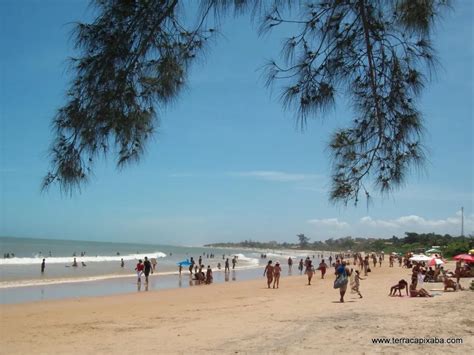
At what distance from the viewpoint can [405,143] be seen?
3254 mm

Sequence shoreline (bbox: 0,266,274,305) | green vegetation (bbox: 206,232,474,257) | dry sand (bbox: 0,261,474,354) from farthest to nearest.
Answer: green vegetation (bbox: 206,232,474,257)
shoreline (bbox: 0,266,274,305)
dry sand (bbox: 0,261,474,354)

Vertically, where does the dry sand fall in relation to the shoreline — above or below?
above

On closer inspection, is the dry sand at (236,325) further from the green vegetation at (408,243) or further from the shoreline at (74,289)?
the green vegetation at (408,243)

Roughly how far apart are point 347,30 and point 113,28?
1.54 meters

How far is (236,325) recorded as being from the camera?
10.1m

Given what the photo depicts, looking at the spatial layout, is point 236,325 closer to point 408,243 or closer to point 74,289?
point 74,289

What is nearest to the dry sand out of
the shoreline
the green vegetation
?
the shoreline

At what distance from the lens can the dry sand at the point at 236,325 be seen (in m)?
7.69

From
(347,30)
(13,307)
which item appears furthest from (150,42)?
(13,307)

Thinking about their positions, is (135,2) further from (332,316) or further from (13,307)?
(13,307)

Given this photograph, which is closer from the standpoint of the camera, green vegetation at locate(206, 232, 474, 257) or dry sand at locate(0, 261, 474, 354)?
dry sand at locate(0, 261, 474, 354)

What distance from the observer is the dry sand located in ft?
25.2

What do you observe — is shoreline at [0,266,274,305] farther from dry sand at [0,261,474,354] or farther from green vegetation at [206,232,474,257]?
green vegetation at [206,232,474,257]

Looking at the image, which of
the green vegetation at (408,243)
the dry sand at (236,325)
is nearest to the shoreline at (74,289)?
the dry sand at (236,325)
